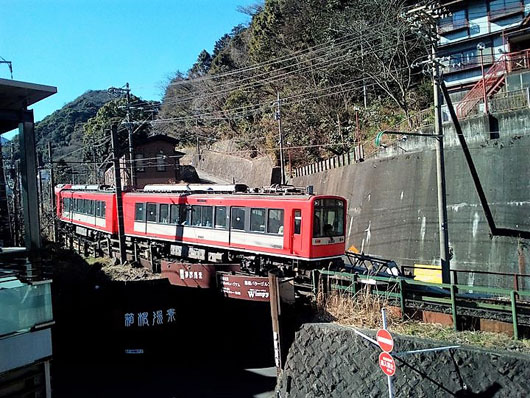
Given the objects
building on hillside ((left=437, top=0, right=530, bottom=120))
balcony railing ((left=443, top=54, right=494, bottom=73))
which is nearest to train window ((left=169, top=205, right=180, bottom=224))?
building on hillside ((left=437, top=0, right=530, bottom=120))

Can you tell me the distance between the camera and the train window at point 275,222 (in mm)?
13594

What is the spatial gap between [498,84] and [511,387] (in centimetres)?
1488

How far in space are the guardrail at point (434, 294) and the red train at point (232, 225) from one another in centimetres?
131

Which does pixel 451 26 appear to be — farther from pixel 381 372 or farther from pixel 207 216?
pixel 381 372

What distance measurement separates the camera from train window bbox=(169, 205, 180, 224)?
18125mm

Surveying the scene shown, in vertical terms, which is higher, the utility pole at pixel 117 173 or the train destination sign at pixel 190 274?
the utility pole at pixel 117 173

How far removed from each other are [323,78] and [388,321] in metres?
24.2

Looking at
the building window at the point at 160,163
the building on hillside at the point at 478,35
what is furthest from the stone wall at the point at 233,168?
the building on hillside at the point at 478,35

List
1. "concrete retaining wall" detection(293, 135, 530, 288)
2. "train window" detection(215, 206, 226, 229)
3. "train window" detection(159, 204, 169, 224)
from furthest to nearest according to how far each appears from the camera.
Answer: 1. "train window" detection(159, 204, 169, 224)
2. "train window" detection(215, 206, 226, 229)
3. "concrete retaining wall" detection(293, 135, 530, 288)

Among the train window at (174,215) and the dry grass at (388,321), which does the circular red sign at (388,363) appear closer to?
the dry grass at (388,321)

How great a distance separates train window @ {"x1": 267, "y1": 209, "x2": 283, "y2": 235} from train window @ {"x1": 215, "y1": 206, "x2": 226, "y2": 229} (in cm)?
231

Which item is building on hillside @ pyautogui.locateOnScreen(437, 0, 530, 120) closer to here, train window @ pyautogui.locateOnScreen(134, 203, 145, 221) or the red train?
the red train

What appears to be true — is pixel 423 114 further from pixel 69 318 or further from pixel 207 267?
pixel 69 318

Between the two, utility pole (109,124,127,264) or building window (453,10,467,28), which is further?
building window (453,10,467,28)
